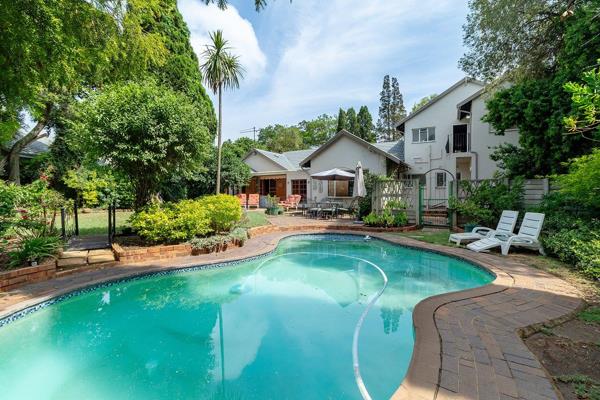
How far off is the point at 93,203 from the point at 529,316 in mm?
18980

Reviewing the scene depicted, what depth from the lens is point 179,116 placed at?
7570 mm

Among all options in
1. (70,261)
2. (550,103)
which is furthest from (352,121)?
(70,261)

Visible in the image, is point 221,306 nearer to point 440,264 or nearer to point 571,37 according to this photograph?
point 440,264

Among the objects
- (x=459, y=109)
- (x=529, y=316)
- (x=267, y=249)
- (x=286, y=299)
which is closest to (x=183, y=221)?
(x=267, y=249)

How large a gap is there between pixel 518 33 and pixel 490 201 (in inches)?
284

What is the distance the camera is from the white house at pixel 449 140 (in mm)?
16672

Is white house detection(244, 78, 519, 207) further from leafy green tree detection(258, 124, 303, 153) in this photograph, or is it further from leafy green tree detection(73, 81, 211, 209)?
leafy green tree detection(258, 124, 303, 153)

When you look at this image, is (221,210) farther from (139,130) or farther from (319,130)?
(319,130)

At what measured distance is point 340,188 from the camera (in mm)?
20453

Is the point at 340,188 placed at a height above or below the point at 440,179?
below

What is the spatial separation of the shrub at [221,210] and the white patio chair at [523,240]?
6.69 meters

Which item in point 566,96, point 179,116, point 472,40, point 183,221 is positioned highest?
point 472,40

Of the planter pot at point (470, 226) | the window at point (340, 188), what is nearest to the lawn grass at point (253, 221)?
the window at point (340, 188)

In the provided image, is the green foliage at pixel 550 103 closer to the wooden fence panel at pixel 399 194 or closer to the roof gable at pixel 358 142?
the wooden fence panel at pixel 399 194
